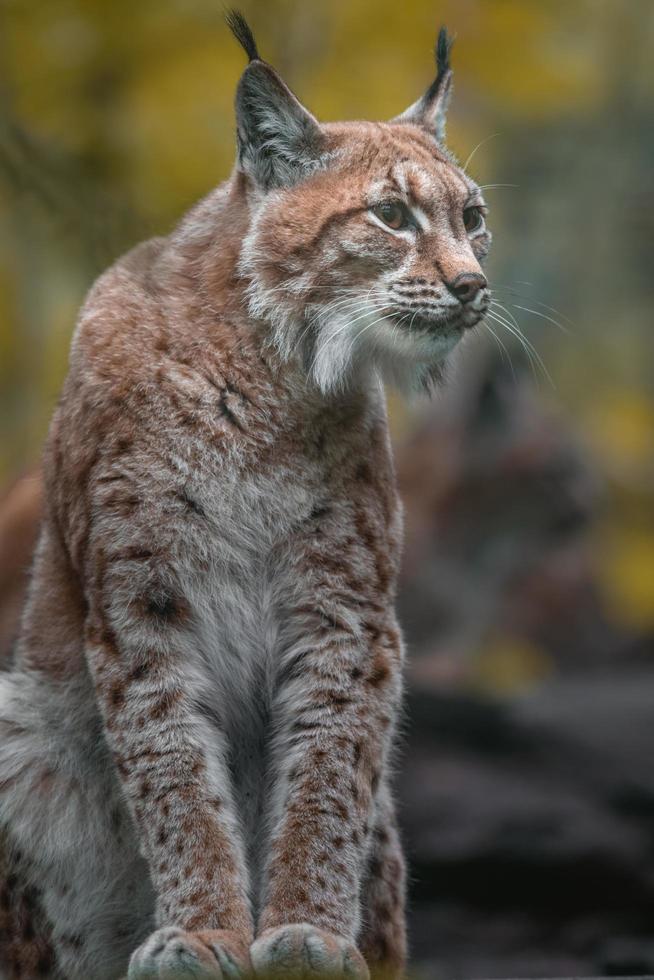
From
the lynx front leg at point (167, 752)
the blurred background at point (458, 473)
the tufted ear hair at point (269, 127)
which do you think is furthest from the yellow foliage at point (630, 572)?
the lynx front leg at point (167, 752)

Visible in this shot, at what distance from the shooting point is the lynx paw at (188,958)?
13.8ft

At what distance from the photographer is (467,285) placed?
4.63 m

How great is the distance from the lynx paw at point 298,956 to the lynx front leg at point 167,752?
6.8 inches

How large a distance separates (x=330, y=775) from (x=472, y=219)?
6.49 ft

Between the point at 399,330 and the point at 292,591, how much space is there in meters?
0.94

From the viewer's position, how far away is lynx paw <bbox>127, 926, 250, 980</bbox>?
4.21 meters

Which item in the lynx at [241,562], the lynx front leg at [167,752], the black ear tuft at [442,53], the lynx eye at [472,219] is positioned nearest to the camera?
the lynx front leg at [167,752]

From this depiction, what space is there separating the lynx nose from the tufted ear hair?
0.71 m

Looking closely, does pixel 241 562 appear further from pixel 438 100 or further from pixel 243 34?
pixel 438 100

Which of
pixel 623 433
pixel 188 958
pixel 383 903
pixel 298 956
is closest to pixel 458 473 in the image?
pixel 623 433

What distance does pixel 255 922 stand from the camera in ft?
15.6

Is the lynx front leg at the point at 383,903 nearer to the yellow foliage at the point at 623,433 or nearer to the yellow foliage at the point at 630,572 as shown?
the yellow foliage at the point at 630,572

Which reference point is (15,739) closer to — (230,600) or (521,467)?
(230,600)

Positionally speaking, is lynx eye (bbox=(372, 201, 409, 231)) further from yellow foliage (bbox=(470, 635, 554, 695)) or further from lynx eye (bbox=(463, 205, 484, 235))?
yellow foliage (bbox=(470, 635, 554, 695))
